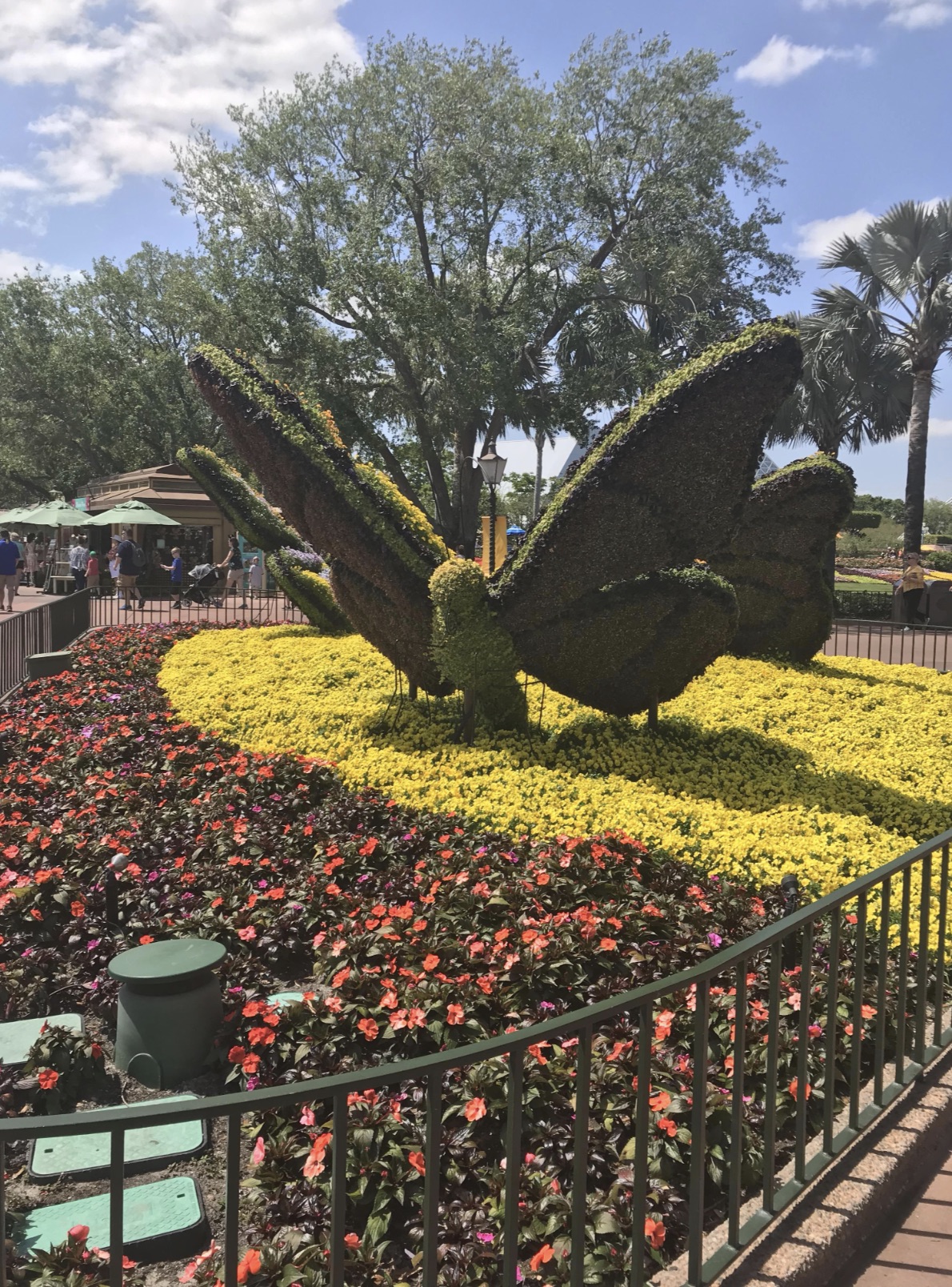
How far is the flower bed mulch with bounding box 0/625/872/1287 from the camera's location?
8.02ft

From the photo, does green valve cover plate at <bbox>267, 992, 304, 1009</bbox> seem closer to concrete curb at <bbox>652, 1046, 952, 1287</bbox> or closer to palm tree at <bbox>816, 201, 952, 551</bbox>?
concrete curb at <bbox>652, 1046, 952, 1287</bbox>

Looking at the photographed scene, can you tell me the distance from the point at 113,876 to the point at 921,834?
4.39 m

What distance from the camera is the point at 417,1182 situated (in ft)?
8.42

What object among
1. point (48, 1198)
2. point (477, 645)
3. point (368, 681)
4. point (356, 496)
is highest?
point (356, 496)

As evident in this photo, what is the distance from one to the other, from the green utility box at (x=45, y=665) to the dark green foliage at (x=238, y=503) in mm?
3891

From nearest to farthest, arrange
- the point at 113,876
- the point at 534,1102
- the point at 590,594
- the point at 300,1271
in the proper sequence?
the point at 300,1271 → the point at 534,1102 → the point at 113,876 → the point at 590,594

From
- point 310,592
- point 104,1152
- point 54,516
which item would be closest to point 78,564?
point 54,516

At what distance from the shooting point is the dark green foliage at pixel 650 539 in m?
5.88

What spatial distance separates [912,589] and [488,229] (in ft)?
46.5

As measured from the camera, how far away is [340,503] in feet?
22.4

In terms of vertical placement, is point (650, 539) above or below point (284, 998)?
above

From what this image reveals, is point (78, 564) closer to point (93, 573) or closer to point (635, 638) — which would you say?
point (93, 573)

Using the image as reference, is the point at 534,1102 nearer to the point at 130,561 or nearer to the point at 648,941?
the point at 648,941

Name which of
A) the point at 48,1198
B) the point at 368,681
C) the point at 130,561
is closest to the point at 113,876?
the point at 48,1198
